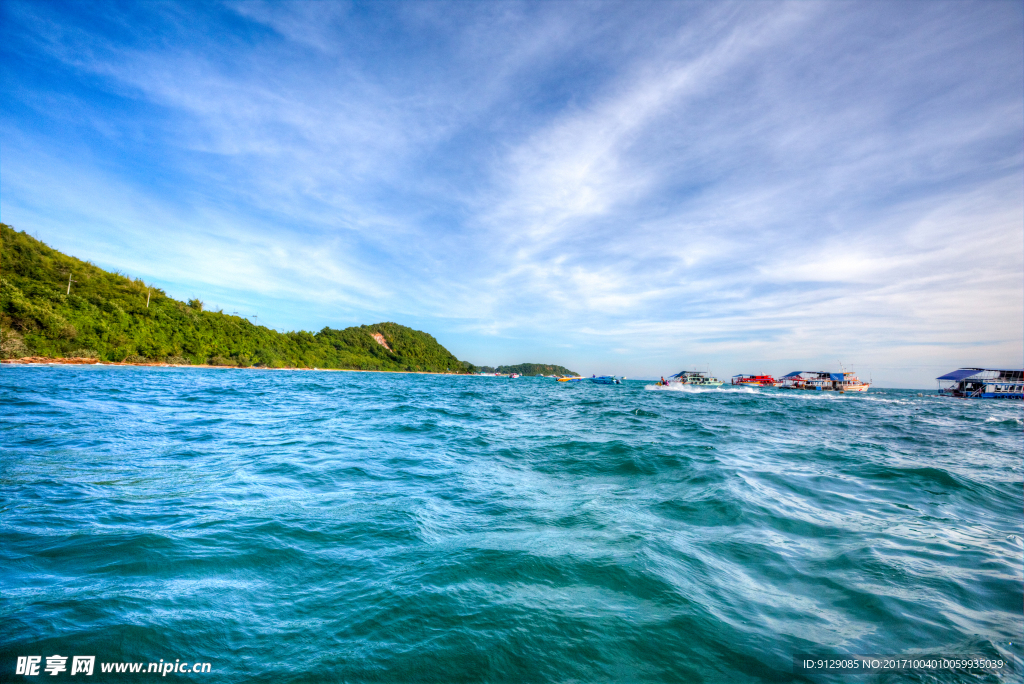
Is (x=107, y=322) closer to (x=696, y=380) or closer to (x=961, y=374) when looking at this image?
(x=696, y=380)

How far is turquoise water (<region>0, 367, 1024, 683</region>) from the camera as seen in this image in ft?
9.69

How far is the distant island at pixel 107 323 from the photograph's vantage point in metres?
38.8

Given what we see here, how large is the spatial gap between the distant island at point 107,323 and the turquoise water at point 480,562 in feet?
155

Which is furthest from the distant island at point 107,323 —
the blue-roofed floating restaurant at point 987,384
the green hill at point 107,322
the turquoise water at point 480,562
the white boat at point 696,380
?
the blue-roofed floating restaurant at point 987,384

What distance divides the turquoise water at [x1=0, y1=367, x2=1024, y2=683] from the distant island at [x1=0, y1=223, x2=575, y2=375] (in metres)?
47.2

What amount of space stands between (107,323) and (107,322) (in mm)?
393

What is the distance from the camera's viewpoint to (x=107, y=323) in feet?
159

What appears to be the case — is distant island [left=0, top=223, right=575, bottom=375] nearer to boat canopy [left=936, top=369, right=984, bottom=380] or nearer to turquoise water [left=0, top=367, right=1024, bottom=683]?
turquoise water [left=0, top=367, right=1024, bottom=683]

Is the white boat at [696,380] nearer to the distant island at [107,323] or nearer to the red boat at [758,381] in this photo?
the red boat at [758,381]

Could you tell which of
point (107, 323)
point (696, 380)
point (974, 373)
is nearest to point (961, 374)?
point (974, 373)

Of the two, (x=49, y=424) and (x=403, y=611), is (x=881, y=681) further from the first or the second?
(x=49, y=424)

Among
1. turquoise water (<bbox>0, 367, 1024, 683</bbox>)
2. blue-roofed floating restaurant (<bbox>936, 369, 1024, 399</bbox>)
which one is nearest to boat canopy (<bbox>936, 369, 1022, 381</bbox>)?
blue-roofed floating restaurant (<bbox>936, 369, 1024, 399</bbox>)

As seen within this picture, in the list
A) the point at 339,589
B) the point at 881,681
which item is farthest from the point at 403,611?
the point at 881,681

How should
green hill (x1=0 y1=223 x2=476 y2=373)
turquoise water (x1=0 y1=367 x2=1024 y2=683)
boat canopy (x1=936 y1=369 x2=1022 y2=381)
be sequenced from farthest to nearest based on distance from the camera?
boat canopy (x1=936 y1=369 x2=1022 y2=381)
green hill (x1=0 y1=223 x2=476 y2=373)
turquoise water (x1=0 y1=367 x2=1024 y2=683)
